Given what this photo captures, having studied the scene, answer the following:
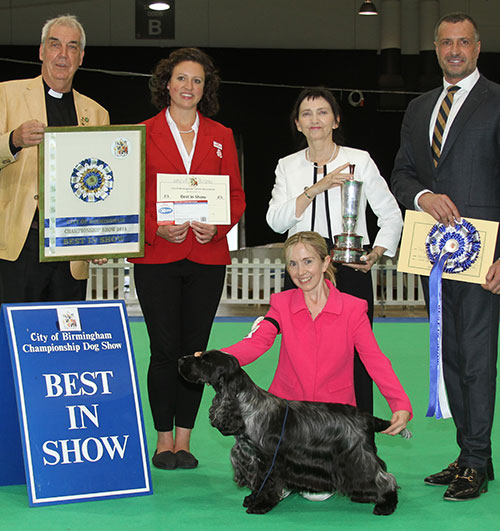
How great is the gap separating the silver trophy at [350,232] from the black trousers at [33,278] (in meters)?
1.07

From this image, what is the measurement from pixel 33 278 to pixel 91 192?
1.39 ft

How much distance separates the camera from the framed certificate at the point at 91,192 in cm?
280

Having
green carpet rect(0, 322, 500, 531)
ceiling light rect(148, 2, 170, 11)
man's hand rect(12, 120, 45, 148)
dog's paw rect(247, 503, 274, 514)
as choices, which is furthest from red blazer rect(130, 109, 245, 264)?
ceiling light rect(148, 2, 170, 11)

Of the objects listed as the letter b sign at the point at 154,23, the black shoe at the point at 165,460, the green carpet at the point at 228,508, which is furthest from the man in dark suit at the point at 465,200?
the letter b sign at the point at 154,23

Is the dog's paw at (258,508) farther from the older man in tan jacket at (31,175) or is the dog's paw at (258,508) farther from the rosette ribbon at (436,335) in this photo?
the older man in tan jacket at (31,175)

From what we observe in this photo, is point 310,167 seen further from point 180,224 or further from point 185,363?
point 185,363

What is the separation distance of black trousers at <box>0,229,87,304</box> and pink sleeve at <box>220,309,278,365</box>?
2.34ft

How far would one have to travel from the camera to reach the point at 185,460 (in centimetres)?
322

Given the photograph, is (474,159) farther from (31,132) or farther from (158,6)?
(158,6)

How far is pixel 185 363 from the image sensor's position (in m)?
2.66

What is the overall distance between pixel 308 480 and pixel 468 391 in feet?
2.40

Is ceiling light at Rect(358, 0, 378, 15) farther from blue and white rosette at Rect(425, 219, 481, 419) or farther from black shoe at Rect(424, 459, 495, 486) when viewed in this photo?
black shoe at Rect(424, 459, 495, 486)

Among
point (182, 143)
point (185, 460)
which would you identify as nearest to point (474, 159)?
point (182, 143)

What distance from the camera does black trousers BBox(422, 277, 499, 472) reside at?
9.56 feet
